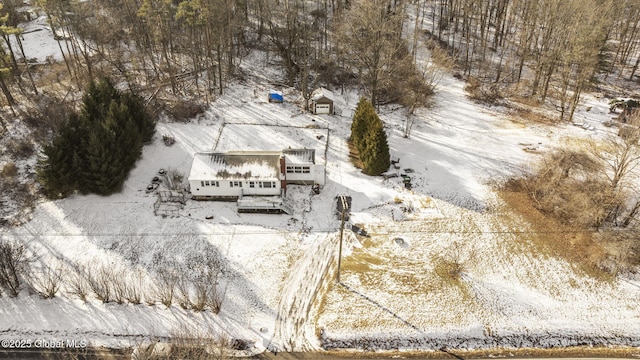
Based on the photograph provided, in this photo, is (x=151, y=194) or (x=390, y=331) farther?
(x=151, y=194)

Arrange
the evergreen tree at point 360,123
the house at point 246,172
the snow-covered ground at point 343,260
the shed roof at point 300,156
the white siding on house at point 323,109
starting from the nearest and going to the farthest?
1. the snow-covered ground at point 343,260
2. the house at point 246,172
3. the shed roof at point 300,156
4. the evergreen tree at point 360,123
5. the white siding on house at point 323,109

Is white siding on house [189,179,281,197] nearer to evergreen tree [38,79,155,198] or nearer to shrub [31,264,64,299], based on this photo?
evergreen tree [38,79,155,198]

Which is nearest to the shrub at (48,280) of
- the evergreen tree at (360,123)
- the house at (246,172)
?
the house at (246,172)

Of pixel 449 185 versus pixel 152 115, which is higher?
pixel 152 115

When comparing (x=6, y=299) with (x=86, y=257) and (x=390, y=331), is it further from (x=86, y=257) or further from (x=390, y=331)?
(x=390, y=331)

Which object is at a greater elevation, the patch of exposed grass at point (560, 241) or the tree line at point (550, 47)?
the tree line at point (550, 47)

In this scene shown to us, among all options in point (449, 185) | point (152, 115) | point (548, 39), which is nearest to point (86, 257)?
point (152, 115)

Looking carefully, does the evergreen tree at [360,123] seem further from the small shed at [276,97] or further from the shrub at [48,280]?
the shrub at [48,280]

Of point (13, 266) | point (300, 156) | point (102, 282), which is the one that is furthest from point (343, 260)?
point (13, 266)

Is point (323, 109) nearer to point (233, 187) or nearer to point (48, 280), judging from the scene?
point (233, 187)
